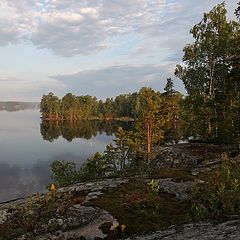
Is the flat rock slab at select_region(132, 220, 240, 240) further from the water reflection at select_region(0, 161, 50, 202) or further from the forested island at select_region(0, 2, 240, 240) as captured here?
the water reflection at select_region(0, 161, 50, 202)

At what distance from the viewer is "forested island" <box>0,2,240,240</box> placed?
12.1m

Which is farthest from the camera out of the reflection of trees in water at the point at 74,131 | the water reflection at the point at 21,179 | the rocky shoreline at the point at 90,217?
the reflection of trees in water at the point at 74,131

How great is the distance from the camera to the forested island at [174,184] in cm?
1212

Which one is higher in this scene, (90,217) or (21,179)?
(90,217)

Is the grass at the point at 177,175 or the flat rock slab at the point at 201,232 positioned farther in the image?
the grass at the point at 177,175

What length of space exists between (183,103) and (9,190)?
26.2 meters

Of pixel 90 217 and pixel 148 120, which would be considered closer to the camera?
pixel 90 217

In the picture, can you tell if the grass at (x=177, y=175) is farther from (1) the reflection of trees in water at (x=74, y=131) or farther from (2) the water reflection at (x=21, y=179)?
(1) the reflection of trees in water at (x=74, y=131)

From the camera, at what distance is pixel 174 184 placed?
61.9ft

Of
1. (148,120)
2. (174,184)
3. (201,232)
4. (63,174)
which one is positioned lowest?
(63,174)

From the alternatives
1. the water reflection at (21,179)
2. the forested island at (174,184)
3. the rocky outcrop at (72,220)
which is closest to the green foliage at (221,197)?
the forested island at (174,184)

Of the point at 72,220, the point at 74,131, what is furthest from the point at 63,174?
the point at 74,131

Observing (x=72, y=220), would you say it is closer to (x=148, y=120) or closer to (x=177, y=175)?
(x=177, y=175)

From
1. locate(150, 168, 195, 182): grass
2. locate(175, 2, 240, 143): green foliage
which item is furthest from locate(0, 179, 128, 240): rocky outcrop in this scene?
locate(175, 2, 240, 143): green foliage
